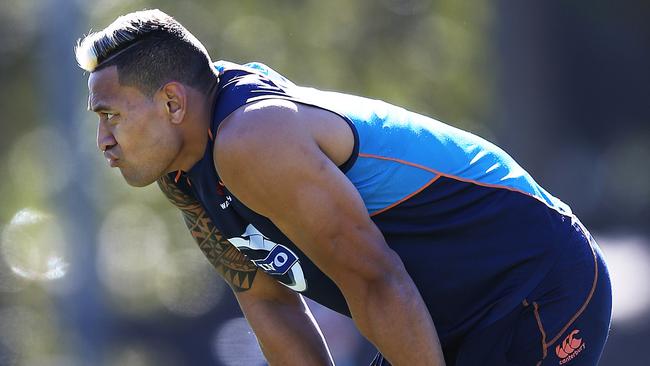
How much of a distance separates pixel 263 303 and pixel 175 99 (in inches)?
34.2

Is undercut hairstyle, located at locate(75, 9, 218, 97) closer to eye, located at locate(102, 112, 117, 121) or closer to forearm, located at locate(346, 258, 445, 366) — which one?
eye, located at locate(102, 112, 117, 121)

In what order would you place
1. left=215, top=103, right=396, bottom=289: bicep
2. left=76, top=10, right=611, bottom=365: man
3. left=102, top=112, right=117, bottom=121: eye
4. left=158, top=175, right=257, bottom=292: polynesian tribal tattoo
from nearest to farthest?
left=215, top=103, right=396, bottom=289: bicep < left=76, top=10, right=611, bottom=365: man < left=102, top=112, right=117, bottom=121: eye < left=158, top=175, right=257, bottom=292: polynesian tribal tattoo

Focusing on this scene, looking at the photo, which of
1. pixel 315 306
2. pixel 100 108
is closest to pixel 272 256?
pixel 100 108

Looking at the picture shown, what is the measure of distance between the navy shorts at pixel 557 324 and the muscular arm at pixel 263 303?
0.67m

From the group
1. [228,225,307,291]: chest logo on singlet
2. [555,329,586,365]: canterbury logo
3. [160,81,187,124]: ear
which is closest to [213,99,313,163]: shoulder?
[160,81,187,124]: ear

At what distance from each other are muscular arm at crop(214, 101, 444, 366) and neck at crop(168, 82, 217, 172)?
0.73ft

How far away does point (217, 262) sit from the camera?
11.8 feet

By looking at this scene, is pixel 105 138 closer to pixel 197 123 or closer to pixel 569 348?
pixel 197 123

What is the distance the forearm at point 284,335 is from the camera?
3.57m

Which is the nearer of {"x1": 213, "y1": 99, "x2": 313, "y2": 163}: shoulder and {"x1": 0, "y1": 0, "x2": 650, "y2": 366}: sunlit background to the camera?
{"x1": 213, "y1": 99, "x2": 313, "y2": 163}: shoulder

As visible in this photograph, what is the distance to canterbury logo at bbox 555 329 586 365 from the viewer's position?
119 inches

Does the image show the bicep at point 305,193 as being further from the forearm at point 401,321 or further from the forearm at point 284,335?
the forearm at point 284,335

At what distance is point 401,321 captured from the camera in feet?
9.10

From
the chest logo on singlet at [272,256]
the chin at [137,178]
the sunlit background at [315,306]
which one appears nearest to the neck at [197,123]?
the chin at [137,178]
